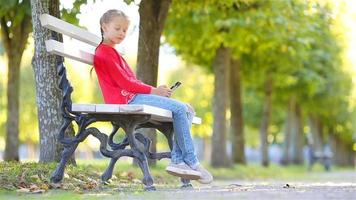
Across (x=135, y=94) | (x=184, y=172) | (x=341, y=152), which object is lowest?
(x=184, y=172)

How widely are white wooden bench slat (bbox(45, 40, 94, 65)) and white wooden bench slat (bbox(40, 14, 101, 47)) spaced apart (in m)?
0.43

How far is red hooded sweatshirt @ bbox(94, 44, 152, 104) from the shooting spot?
823cm

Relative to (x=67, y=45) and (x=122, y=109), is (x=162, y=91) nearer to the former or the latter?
(x=122, y=109)

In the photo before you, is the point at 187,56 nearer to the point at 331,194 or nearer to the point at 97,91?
the point at 331,194

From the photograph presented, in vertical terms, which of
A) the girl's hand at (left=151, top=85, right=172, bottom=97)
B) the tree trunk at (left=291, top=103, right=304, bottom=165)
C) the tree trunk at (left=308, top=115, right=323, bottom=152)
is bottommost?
the girl's hand at (left=151, top=85, right=172, bottom=97)

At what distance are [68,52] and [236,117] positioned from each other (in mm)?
18328

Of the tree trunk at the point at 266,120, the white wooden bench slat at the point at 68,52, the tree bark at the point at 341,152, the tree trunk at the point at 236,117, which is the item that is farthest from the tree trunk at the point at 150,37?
the tree bark at the point at 341,152

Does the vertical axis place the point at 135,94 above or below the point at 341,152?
below

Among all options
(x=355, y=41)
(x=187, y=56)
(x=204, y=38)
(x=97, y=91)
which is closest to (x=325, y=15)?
(x=204, y=38)

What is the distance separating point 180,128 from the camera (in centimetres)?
818

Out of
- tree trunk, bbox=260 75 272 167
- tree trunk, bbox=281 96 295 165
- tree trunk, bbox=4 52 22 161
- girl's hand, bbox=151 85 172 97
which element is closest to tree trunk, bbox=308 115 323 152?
tree trunk, bbox=281 96 295 165

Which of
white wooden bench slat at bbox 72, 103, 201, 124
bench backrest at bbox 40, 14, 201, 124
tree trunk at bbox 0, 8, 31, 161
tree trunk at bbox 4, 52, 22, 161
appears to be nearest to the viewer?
white wooden bench slat at bbox 72, 103, 201, 124

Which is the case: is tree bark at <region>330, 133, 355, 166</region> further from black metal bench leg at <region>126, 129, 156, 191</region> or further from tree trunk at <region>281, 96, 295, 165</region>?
black metal bench leg at <region>126, 129, 156, 191</region>

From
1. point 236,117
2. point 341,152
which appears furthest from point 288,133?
point 341,152
